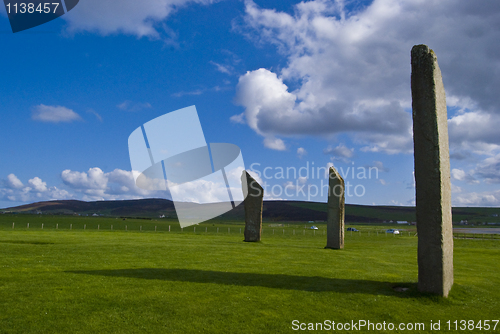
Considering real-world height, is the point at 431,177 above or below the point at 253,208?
above

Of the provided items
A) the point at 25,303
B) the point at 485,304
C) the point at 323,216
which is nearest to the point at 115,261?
the point at 25,303

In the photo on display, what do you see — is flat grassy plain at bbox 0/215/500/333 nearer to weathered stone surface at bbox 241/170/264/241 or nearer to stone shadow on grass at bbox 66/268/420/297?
stone shadow on grass at bbox 66/268/420/297

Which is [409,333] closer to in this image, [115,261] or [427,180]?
[427,180]

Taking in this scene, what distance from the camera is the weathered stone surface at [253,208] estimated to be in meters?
27.1

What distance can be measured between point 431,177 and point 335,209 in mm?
14001

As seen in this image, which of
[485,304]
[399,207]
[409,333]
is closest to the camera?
[409,333]

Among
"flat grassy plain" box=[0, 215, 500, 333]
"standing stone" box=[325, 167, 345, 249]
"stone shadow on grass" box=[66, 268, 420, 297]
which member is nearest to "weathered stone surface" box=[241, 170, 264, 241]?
"standing stone" box=[325, 167, 345, 249]

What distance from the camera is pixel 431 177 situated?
9.51m

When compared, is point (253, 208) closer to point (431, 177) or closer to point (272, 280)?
point (272, 280)

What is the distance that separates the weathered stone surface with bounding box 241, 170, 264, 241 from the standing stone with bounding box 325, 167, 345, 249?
5.77m


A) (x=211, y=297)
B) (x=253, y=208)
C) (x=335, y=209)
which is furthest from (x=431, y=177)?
(x=253, y=208)

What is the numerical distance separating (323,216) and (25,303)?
163 meters

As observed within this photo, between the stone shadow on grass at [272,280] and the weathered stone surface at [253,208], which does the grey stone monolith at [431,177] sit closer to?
the stone shadow on grass at [272,280]

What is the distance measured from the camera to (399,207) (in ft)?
645
